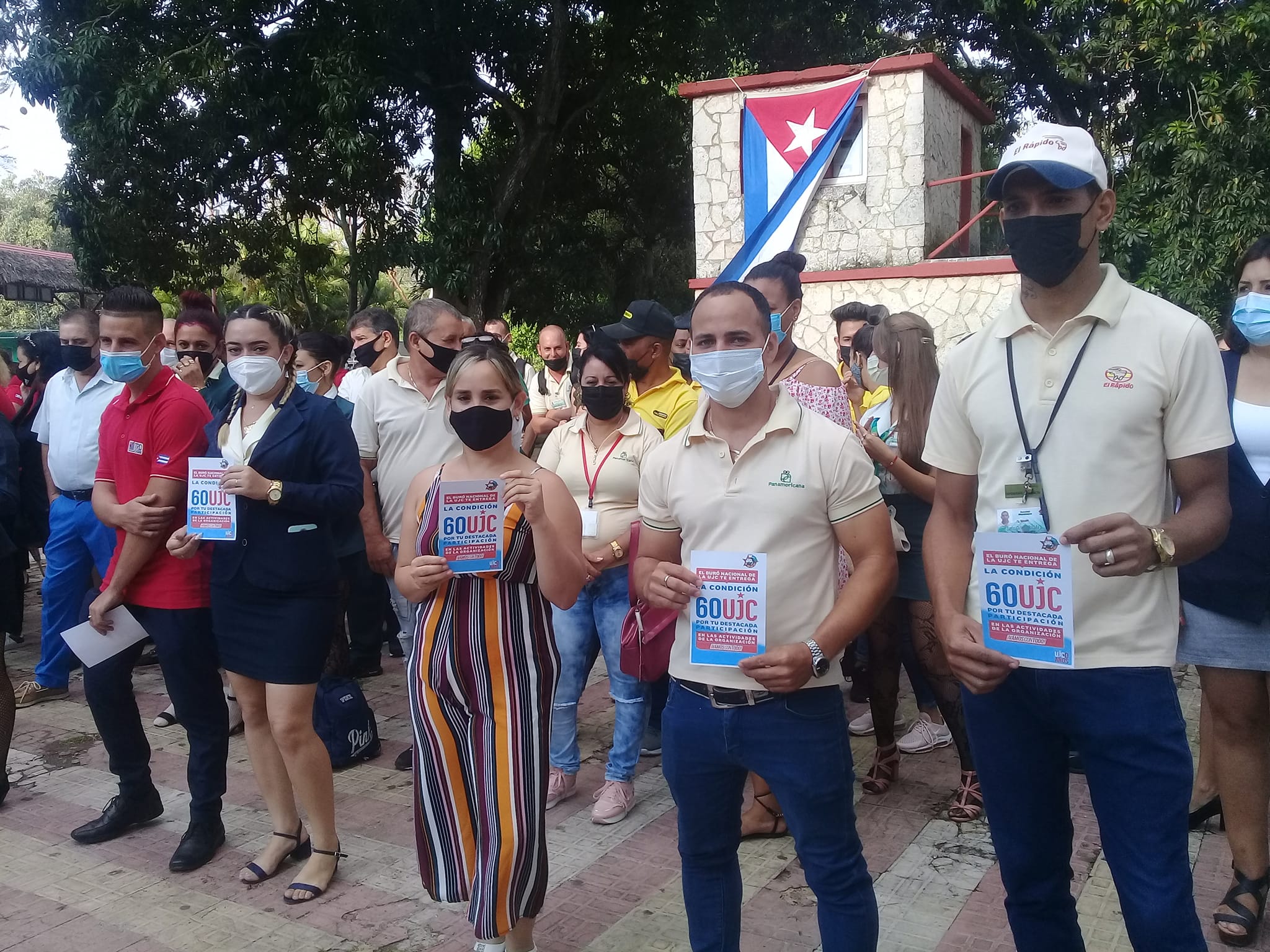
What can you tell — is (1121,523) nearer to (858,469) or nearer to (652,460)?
(858,469)

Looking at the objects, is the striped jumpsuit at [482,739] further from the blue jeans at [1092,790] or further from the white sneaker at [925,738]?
the white sneaker at [925,738]

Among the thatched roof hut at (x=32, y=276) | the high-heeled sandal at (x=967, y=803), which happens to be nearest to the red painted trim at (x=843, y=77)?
the high-heeled sandal at (x=967, y=803)

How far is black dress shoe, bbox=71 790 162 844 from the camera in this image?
4.42m

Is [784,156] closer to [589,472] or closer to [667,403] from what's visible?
[667,403]

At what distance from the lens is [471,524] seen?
306cm

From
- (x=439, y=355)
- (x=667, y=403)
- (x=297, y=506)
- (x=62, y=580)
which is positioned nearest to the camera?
(x=297, y=506)

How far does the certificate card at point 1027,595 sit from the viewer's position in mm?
2184

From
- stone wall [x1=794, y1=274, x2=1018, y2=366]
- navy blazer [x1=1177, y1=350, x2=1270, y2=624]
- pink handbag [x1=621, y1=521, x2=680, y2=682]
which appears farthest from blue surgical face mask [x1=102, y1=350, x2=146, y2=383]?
stone wall [x1=794, y1=274, x2=1018, y2=366]

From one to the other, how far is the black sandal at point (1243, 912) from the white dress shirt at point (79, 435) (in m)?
5.45

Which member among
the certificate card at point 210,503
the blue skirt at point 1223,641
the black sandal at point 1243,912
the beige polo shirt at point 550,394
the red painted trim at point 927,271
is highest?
the red painted trim at point 927,271

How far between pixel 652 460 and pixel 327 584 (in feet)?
5.39

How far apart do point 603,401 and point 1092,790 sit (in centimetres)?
266

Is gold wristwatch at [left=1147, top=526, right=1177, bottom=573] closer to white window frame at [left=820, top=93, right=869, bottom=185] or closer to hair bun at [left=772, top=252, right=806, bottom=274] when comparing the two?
hair bun at [left=772, top=252, right=806, bottom=274]

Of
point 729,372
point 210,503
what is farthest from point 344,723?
point 729,372
